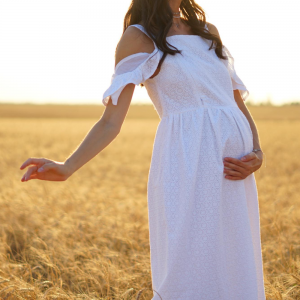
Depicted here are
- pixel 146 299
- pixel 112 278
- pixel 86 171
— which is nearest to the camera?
pixel 146 299

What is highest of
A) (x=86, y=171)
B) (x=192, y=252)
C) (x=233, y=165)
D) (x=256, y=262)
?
(x=233, y=165)

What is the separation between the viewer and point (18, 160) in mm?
10602

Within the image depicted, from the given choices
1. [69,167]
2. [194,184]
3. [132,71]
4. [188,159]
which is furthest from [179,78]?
[69,167]

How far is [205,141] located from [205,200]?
0.23 metres

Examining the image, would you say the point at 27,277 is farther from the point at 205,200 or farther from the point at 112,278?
the point at 205,200

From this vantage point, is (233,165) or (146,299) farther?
(146,299)

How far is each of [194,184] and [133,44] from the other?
0.62 metres

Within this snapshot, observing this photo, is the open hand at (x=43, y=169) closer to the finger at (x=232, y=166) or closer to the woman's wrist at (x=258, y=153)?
the finger at (x=232, y=166)

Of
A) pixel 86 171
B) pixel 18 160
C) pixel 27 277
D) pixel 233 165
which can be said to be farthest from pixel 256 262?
pixel 18 160

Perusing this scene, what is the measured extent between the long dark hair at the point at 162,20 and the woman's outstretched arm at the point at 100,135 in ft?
0.19

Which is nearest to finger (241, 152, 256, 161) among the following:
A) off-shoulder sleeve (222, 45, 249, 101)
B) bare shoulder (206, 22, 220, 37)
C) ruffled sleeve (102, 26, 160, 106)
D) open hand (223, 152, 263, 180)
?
open hand (223, 152, 263, 180)

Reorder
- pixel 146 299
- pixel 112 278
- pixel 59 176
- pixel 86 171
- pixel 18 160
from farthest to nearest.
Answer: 1. pixel 18 160
2. pixel 86 171
3. pixel 112 278
4. pixel 146 299
5. pixel 59 176

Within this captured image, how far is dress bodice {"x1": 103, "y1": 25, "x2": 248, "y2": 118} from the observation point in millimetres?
1514

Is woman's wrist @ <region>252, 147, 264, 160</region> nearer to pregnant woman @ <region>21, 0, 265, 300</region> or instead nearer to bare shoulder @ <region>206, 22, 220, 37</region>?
pregnant woman @ <region>21, 0, 265, 300</region>
